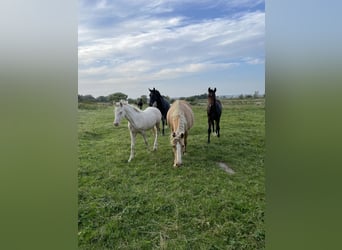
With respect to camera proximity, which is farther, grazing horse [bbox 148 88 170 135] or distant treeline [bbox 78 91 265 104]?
grazing horse [bbox 148 88 170 135]

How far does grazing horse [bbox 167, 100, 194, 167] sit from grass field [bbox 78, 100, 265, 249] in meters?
0.05

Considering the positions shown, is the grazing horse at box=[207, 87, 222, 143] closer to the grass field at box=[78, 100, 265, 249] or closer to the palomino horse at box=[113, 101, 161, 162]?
the grass field at box=[78, 100, 265, 249]

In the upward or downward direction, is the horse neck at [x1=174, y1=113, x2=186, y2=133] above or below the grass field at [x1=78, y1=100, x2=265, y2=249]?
above

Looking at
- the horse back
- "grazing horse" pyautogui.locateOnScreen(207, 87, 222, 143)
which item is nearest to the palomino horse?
the horse back

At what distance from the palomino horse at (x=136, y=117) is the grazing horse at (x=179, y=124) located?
0.12 meters

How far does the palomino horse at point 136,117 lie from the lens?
7.34ft

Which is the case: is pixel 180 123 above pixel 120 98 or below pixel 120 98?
below

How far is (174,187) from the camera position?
7.15ft

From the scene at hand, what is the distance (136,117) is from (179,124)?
0.30 metres

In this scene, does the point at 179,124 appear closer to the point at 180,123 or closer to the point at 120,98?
the point at 180,123

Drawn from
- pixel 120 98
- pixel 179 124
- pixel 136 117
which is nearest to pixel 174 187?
pixel 179 124

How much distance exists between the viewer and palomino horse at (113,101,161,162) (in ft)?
7.34

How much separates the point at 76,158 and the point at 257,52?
1331mm

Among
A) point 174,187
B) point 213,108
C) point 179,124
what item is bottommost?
point 174,187
